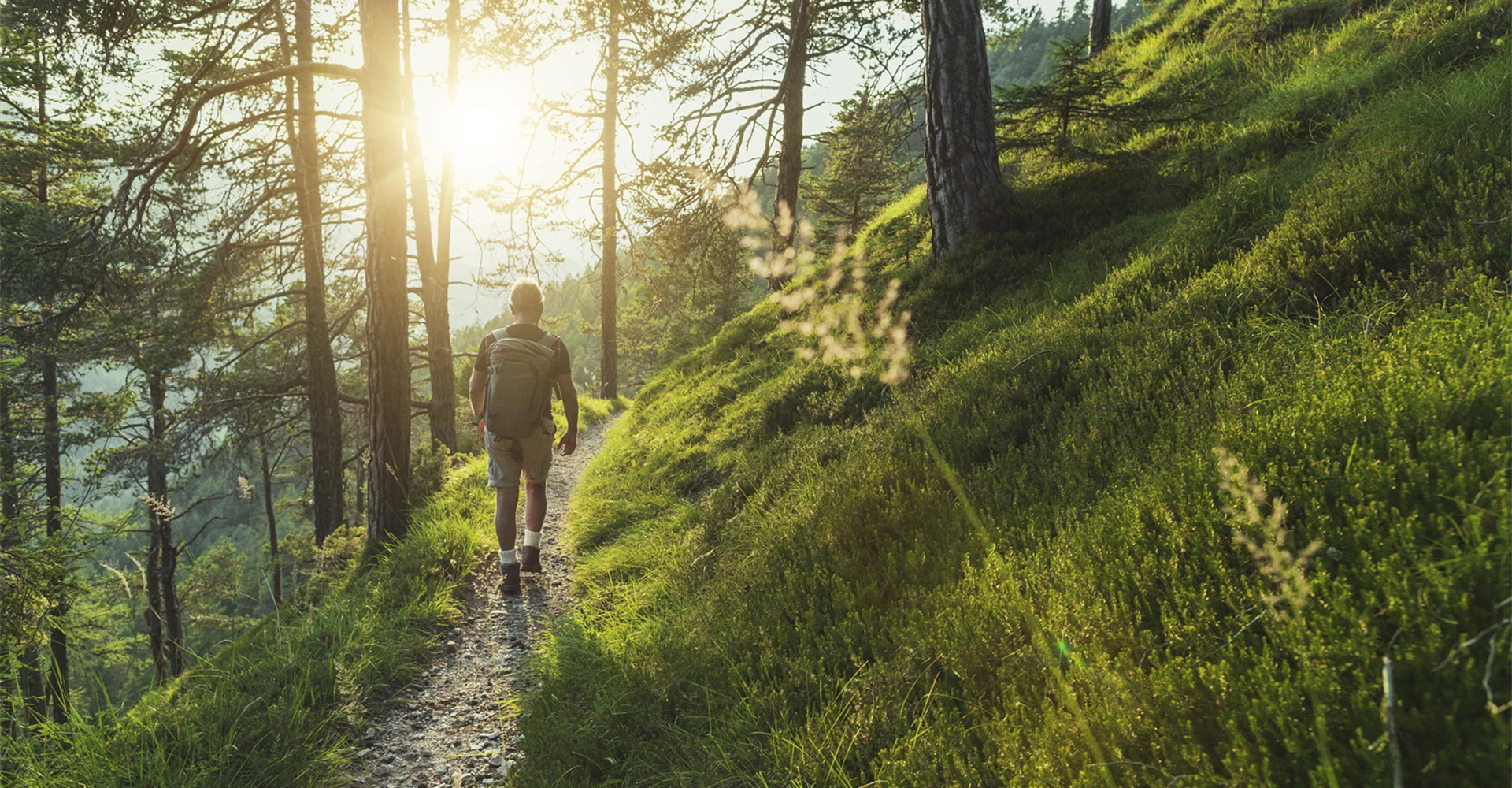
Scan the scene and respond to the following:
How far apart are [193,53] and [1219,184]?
46.4ft

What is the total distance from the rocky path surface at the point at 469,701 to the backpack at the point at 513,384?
58.2 inches

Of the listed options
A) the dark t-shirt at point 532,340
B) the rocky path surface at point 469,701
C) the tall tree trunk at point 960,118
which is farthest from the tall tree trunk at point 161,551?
the tall tree trunk at point 960,118

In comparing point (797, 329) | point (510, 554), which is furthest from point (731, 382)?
point (510, 554)

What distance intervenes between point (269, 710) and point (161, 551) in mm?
7632

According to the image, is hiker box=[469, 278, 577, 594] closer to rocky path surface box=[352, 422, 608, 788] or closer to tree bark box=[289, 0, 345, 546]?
rocky path surface box=[352, 422, 608, 788]

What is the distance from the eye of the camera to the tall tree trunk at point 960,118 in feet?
20.5

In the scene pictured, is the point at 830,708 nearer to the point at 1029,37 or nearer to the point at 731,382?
the point at 731,382

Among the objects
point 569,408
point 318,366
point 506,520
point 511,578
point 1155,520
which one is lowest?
point 511,578

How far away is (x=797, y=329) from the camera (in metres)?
9.26

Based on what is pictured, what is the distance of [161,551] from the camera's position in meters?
8.21

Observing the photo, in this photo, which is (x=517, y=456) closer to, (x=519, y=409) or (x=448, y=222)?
(x=519, y=409)

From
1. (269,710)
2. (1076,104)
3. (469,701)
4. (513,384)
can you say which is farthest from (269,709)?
(1076,104)

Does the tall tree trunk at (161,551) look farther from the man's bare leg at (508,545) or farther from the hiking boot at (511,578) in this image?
the hiking boot at (511,578)

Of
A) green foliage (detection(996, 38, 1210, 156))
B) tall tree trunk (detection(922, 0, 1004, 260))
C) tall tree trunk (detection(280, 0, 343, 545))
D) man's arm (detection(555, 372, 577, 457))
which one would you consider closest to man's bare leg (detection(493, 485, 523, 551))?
man's arm (detection(555, 372, 577, 457))
